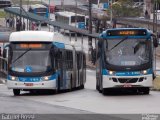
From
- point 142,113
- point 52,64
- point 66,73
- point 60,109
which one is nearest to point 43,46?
point 52,64

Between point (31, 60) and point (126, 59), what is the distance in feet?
13.1

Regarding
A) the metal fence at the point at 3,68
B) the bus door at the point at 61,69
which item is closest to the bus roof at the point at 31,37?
the bus door at the point at 61,69

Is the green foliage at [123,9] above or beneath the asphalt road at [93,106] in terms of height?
beneath

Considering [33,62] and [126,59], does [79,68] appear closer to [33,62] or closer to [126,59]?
[33,62]

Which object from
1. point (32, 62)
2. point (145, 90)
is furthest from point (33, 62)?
point (145, 90)

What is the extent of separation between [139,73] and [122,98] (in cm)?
141

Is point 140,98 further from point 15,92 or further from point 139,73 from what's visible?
point 15,92

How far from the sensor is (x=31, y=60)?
32.5 metres

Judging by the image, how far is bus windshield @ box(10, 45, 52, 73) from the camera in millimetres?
32500

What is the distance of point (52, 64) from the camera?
32812mm

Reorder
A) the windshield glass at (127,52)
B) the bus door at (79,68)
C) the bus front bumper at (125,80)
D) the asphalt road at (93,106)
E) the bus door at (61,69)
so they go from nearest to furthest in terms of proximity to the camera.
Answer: the asphalt road at (93,106), the bus front bumper at (125,80), the windshield glass at (127,52), the bus door at (61,69), the bus door at (79,68)

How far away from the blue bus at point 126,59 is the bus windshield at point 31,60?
230 cm

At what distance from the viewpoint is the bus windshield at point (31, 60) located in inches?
1280

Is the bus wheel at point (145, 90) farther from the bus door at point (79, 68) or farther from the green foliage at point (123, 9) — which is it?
the green foliage at point (123, 9)
